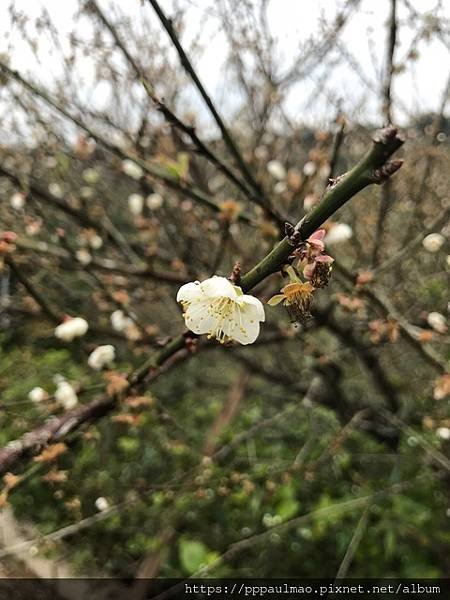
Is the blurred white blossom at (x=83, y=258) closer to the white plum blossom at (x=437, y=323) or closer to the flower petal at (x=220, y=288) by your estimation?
the white plum blossom at (x=437, y=323)

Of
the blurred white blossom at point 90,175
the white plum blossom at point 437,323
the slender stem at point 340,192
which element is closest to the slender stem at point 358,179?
the slender stem at point 340,192

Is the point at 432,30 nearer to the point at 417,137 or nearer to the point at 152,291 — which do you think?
the point at 417,137

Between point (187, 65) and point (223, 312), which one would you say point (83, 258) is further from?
point (223, 312)

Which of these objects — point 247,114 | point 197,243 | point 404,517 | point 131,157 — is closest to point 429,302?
point 404,517

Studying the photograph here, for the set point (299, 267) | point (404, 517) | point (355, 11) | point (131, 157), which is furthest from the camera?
point (404, 517)

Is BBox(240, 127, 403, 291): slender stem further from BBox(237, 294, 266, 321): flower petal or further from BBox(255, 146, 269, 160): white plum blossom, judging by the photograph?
BBox(255, 146, 269, 160): white plum blossom

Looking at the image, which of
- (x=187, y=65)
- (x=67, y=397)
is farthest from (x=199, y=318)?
(x=67, y=397)

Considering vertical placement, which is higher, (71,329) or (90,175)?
(90,175)
